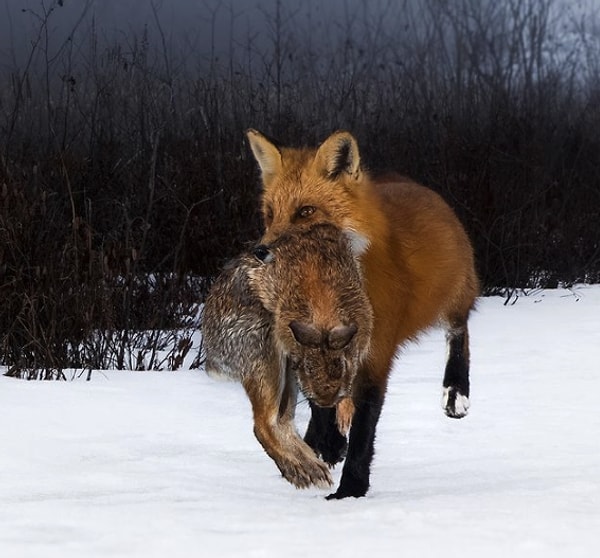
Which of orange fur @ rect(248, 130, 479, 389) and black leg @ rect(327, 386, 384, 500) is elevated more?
orange fur @ rect(248, 130, 479, 389)

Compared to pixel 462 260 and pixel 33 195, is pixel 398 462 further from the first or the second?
pixel 33 195

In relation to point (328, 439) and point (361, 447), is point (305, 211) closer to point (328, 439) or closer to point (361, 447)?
point (328, 439)

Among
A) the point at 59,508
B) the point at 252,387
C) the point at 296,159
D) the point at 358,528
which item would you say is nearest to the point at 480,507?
the point at 358,528

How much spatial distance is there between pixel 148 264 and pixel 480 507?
5.12 m

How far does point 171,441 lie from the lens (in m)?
4.03

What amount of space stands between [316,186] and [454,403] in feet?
4.89

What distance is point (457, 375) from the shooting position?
4938 mm

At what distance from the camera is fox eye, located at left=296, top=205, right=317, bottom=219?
3.91 m

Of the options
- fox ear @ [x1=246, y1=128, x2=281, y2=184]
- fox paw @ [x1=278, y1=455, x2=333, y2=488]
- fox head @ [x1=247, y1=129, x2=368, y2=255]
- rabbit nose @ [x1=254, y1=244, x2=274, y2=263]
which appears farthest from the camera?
fox ear @ [x1=246, y1=128, x2=281, y2=184]

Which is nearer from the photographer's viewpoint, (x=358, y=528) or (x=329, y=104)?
(x=358, y=528)

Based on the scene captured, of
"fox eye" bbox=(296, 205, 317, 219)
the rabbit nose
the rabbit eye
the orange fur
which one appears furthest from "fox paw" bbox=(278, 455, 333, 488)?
the rabbit eye

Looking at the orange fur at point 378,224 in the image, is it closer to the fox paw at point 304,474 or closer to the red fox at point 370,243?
the red fox at point 370,243

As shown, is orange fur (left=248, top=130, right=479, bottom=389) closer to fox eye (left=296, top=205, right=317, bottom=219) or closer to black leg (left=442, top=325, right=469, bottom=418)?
fox eye (left=296, top=205, right=317, bottom=219)

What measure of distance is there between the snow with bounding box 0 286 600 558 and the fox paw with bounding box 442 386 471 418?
70 mm
